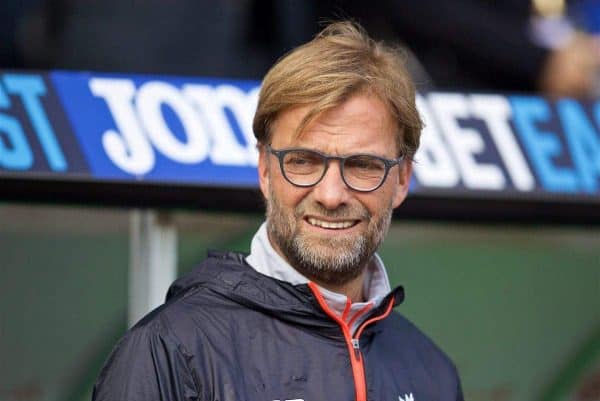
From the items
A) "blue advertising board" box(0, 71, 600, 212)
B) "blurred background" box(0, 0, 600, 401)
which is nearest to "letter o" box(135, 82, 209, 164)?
"blue advertising board" box(0, 71, 600, 212)

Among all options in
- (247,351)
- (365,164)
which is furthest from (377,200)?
(247,351)

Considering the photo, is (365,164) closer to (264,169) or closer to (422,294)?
(264,169)

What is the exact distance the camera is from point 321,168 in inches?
91.2

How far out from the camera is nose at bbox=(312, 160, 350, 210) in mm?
2291

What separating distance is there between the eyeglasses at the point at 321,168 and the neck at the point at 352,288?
0.69 feet

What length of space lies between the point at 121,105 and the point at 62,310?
992 millimetres

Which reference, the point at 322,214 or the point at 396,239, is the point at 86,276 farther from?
the point at 322,214

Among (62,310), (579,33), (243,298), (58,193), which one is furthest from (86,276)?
(579,33)

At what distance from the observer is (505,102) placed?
4223 millimetres

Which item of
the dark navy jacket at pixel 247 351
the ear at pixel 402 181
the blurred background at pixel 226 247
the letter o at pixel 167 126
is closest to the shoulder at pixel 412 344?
the dark navy jacket at pixel 247 351

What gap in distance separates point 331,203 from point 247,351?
1.04 feet

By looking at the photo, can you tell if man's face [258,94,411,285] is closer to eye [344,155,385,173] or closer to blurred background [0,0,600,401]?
eye [344,155,385,173]

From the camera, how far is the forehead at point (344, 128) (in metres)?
2.33

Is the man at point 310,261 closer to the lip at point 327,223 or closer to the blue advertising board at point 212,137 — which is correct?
the lip at point 327,223
